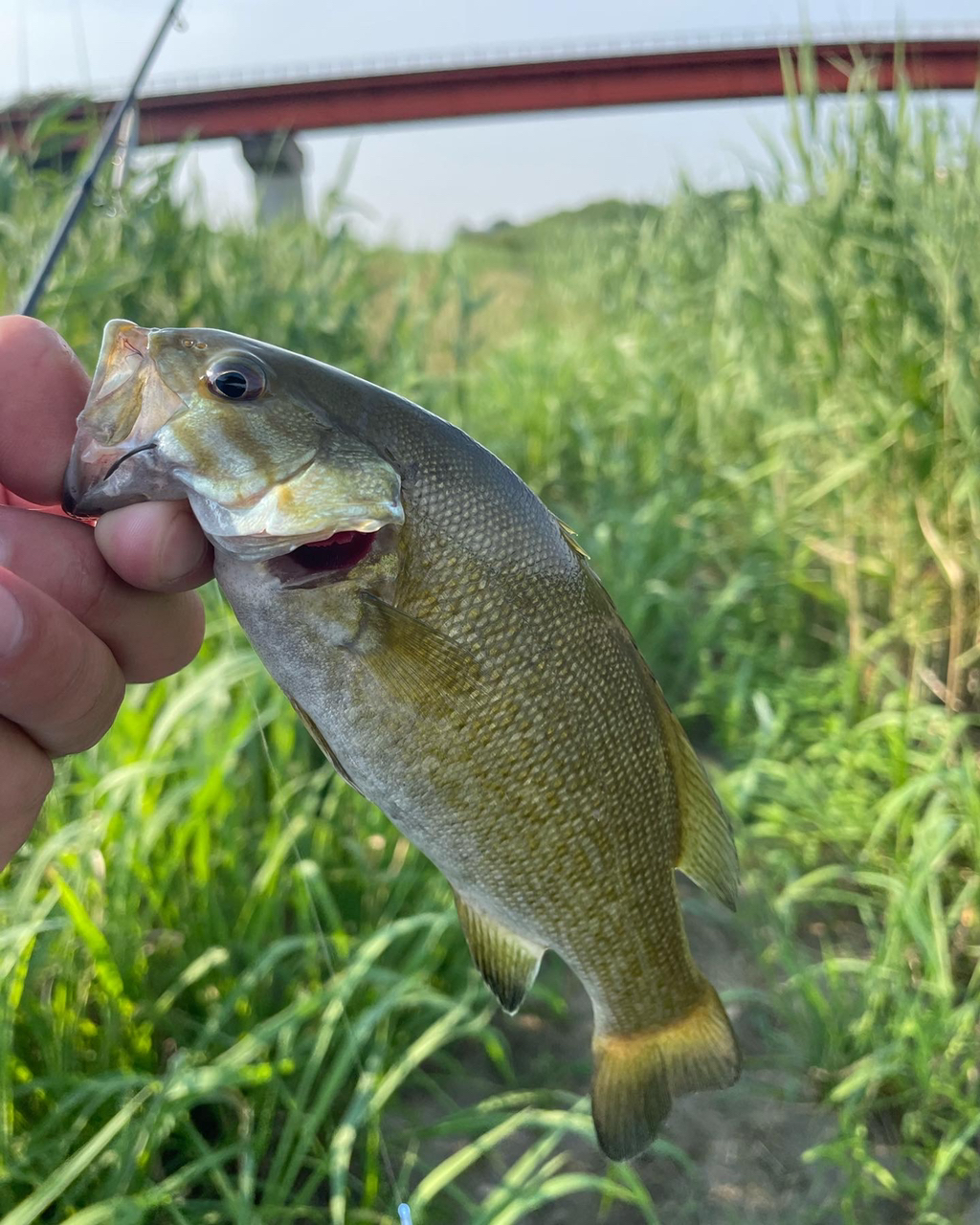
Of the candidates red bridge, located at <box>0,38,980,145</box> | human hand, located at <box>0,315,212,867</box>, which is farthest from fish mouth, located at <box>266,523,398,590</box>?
red bridge, located at <box>0,38,980,145</box>

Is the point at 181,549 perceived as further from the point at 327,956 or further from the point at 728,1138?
the point at 728,1138

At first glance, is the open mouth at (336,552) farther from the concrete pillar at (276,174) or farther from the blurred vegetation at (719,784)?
the concrete pillar at (276,174)

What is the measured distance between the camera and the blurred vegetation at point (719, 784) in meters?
1.72

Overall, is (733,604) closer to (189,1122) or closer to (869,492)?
(869,492)

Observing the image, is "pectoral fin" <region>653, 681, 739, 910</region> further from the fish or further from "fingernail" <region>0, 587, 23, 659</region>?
"fingernail" <region>0, 587, 23, 659</region>

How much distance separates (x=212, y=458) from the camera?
931mm

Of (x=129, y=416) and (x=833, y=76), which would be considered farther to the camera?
(x=833, y=76)

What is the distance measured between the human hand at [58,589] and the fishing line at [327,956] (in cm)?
20

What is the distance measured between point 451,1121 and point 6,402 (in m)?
1.55

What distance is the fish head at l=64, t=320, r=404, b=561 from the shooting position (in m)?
0.92

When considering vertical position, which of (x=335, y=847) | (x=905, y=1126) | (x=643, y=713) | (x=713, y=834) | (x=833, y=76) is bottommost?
(x=905, y=1126)

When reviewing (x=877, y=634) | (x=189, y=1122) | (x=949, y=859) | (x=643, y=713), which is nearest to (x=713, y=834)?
(x=643, y=713)

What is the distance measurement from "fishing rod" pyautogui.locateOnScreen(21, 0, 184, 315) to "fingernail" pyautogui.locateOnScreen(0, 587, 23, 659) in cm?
71

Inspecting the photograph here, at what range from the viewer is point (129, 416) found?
3.05ft
